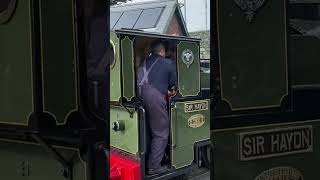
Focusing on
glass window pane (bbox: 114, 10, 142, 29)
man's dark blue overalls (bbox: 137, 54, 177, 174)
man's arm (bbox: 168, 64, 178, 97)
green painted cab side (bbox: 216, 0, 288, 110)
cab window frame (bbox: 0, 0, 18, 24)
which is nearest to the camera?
green painted cab side (bbox: 216, 0, 288, 110)

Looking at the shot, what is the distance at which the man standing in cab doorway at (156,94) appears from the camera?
532cm

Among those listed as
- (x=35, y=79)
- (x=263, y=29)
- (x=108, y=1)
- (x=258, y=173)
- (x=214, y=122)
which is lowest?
(x=258, y=173)

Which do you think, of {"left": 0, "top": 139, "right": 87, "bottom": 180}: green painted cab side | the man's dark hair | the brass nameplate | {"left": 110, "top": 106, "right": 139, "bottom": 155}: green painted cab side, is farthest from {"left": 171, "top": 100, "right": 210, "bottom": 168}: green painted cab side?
{"left": 0, "top": 139, "right": 87, "bottom": 180}: green painted cab side

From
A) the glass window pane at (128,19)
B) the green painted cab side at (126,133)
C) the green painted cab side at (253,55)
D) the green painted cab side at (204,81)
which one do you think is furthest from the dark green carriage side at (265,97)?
the green painted cab side at (204,81)

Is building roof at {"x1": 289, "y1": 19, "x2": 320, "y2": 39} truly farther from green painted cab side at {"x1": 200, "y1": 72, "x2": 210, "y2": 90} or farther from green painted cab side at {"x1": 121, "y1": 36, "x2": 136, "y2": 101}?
green painted cab side at {"x1": 200, "y1": 72, "x2": 210, "y2": 90}

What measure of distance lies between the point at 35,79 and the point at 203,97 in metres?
4.37

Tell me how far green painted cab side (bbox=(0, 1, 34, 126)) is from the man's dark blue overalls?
10.9 feet

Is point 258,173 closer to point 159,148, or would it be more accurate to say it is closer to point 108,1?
point 108,1

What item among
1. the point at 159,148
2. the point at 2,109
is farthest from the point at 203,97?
the point at 2,109

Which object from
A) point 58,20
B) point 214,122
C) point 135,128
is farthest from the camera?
point 135,128

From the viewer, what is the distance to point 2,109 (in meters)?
2.02

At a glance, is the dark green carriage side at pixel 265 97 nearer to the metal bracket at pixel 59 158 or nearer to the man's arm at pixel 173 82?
the metal bracket at pixel 59 158

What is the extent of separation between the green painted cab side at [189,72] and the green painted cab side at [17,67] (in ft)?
12.6

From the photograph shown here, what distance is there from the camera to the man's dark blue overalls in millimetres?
5320
